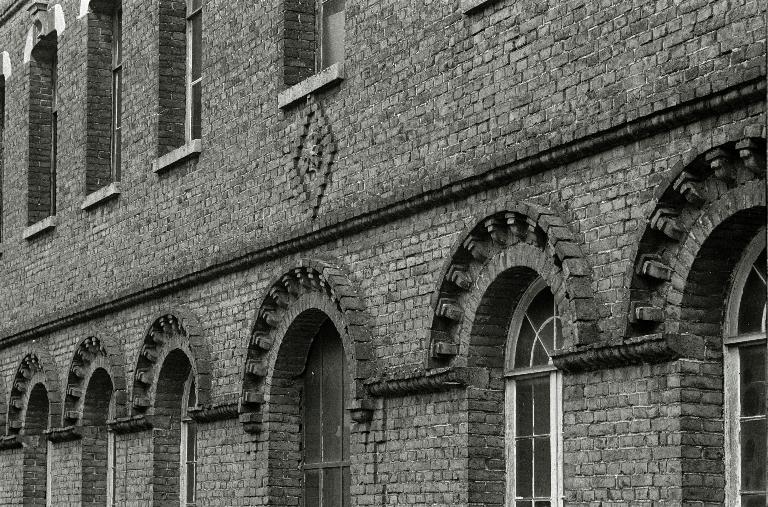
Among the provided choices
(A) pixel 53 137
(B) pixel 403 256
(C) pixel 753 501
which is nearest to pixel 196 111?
(A) pixel 53 137

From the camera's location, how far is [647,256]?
31.4ft

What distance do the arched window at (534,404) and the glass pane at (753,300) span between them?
163cm

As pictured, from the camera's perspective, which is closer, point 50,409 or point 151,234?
point 151,234

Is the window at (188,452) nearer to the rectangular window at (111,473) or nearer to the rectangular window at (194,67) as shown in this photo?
the rectangular window at (111,473)

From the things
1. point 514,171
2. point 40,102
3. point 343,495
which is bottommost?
point 343,495

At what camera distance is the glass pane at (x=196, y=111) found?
16.2 metres

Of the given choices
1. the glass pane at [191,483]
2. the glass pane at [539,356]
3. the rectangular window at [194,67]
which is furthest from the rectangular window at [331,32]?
the glass pane at [191,483]

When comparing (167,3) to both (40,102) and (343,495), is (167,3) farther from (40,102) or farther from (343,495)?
(343,495)

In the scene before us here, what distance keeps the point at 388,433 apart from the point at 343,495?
130cm

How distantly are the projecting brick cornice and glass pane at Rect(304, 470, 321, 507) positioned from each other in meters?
1.78

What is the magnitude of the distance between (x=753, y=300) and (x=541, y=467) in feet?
6.96

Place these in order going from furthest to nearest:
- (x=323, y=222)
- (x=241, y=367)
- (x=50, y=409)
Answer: (x=50, y=409) → (x=241, y=367) → (x=323, y=222)

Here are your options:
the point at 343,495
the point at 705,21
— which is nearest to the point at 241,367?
the point at 343,495

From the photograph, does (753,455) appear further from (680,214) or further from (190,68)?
(190,68)
